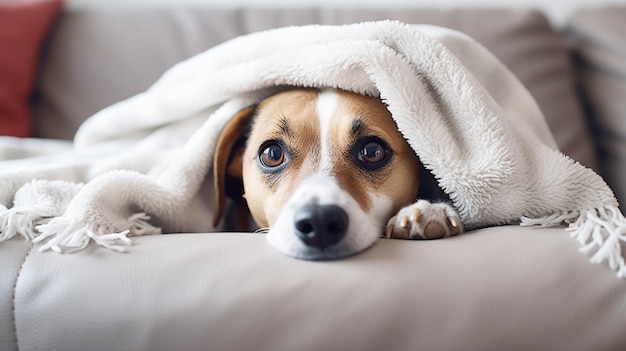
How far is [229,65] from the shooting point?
4.35 feet

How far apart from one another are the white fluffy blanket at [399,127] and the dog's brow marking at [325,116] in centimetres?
3

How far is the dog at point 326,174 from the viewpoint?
90 cm

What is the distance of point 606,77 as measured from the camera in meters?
1.83

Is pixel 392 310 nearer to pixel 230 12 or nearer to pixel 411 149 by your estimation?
pixel 411 149

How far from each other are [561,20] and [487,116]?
5.04 feet

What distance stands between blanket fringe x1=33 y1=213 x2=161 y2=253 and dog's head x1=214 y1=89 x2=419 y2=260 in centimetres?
26

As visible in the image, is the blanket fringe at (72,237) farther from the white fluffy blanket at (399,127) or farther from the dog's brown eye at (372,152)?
the dog's brown eye at (372,152)

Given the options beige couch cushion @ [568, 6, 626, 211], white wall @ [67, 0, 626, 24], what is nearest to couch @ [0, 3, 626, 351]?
beige couch cushion @ [568, 6, 626, 211]

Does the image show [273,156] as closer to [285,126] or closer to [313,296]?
[285,126]

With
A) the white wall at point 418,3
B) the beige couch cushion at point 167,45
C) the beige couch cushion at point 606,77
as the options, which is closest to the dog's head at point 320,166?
the beige couch cushion at point 167,45

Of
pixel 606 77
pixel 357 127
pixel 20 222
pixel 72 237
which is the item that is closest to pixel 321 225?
pixel 357 127

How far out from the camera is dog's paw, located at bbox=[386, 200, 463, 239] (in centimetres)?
96

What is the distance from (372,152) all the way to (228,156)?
36cm

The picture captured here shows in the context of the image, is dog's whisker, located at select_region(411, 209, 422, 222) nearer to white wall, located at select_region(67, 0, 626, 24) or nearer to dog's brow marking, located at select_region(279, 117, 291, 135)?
dog's brow marking, located at select_region(279, 117, 291, 135)
